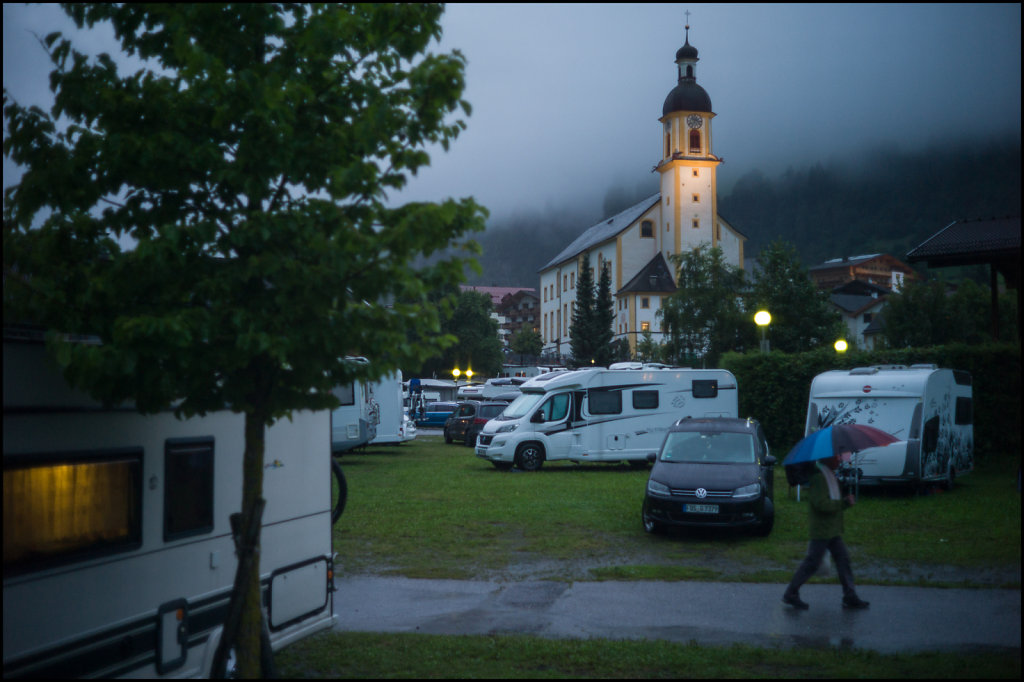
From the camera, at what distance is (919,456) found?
1731 centimetres

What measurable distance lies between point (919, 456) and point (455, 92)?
583 inches

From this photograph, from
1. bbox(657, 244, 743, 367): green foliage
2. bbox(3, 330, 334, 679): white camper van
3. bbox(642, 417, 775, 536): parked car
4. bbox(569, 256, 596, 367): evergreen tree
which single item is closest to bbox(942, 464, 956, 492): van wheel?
bbox(642, 417, 775, 536): parked car

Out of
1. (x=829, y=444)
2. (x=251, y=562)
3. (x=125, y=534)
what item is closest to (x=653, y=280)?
(x=829, y=444)

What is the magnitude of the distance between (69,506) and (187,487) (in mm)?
1015

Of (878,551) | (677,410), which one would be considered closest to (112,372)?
(878,551)

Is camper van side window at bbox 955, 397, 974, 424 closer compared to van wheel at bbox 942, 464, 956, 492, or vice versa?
van wheel at bbox 942, 464, 956, 492

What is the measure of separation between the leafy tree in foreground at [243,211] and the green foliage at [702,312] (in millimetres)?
42224

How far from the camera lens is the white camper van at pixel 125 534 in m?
4.71

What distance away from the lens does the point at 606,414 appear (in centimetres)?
2445

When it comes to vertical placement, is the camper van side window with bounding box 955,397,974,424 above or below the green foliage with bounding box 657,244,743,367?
below

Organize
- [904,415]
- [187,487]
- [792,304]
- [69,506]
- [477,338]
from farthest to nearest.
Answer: [477,338]
[792,304]
[904,415]
[187,487]
[69,506]

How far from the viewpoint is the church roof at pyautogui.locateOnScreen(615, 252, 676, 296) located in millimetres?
95250

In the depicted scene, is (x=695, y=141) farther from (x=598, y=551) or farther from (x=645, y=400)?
(x=598, y=551)

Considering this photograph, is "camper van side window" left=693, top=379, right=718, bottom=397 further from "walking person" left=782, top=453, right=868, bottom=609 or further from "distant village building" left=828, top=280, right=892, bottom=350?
"distant village building" left=828, top=280, right=892, bottom=350
